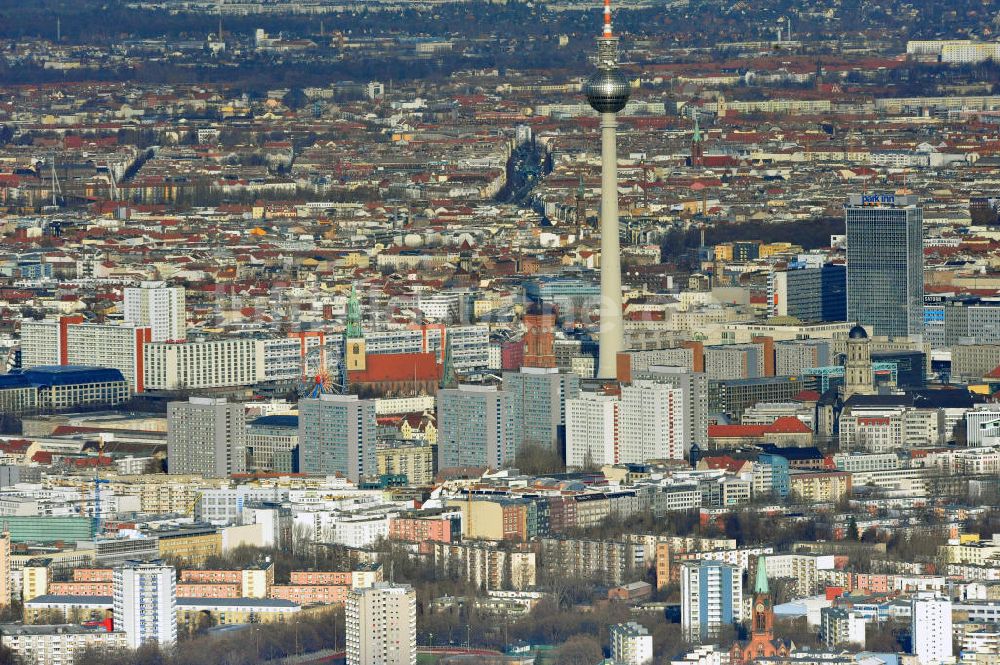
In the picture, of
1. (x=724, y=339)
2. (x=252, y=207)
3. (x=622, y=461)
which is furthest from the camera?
(x=252, y=207)

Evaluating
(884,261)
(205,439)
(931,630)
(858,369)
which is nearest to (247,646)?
(931,630)

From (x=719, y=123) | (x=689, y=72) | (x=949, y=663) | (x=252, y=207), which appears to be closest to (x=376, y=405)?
(x=949, y=663)

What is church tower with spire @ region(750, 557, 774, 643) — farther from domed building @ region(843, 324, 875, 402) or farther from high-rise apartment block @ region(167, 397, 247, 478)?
domed building @ region(843, 324, 875, 402)

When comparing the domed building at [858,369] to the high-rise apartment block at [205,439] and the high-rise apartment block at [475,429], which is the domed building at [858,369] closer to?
the high-rise apartment block at [475,429]

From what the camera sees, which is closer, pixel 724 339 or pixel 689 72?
pixel 724 339

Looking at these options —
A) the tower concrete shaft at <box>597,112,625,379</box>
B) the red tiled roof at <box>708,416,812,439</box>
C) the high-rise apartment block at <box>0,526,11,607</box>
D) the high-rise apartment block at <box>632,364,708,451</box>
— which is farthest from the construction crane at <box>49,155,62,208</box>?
the high-rise apartment block at <box>0,526,11,607</box>

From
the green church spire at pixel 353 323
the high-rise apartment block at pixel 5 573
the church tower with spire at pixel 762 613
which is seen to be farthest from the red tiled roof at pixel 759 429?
the church tower with spire at pixel 762 613

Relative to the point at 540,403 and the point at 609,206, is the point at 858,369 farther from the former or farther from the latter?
the point at 540,403

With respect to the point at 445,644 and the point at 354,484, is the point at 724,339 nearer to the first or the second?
the point at 354,484
